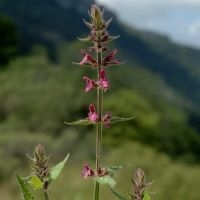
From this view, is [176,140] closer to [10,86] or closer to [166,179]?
[10,86]

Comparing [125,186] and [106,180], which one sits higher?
[106,180]

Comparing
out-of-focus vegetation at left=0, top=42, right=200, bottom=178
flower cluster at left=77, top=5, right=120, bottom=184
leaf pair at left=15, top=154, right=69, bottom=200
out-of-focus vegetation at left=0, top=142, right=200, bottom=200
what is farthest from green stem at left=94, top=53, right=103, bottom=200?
out-of-focus vegetation at left=0, top=42, right=200, bottom=178

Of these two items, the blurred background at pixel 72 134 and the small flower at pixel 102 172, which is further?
the blurred background at pixel 72 134

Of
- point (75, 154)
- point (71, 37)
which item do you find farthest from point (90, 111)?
point (71, 37)

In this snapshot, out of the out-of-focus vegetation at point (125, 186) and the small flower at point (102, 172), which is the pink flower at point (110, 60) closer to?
the small flower at point (102, 172)

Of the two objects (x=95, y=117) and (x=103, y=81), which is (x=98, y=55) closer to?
(x=103, y=81)

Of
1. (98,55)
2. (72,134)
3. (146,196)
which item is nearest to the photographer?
(146,196)

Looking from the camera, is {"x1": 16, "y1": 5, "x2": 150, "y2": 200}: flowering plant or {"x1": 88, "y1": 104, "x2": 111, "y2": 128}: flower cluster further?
{"x1": 88, "y1": 104, "x2": 111, "y2": 128}: flower cluster

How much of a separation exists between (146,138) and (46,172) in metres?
81.0

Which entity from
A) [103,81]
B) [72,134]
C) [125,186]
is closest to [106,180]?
[103,81]

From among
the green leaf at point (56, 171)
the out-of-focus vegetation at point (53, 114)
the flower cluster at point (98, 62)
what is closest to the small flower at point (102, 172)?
the flower cluster at point (98, 62)

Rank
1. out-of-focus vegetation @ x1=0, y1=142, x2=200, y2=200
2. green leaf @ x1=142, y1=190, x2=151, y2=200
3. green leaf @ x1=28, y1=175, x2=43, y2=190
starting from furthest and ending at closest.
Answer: out-of-focus vegetation @ x1=0, y1=142, x2=200, y2=200 → green leaf @ x1=28, y1=175, x2=43, y2=190 → green leaf @ x1=142, y1=190, x2=151, y2=200

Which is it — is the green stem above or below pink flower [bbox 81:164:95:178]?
above

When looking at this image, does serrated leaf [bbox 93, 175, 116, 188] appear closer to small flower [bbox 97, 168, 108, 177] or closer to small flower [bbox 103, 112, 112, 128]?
small flower [bbox 97, 168, 108, 177]
